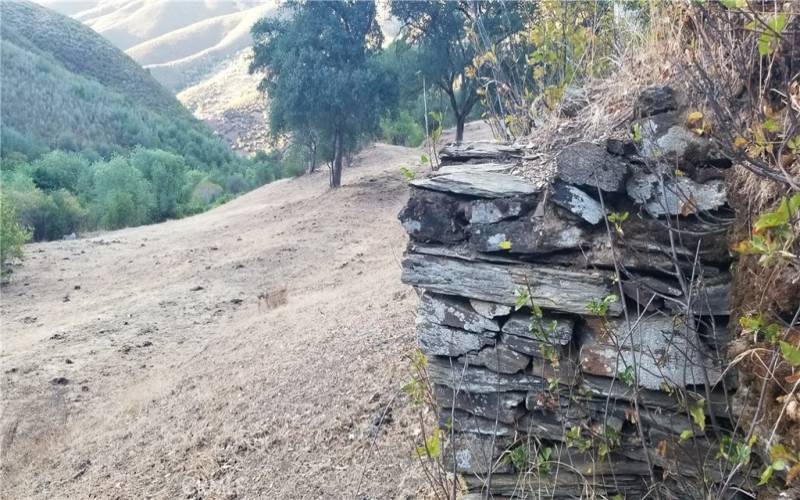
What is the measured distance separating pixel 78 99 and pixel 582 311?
141 feet

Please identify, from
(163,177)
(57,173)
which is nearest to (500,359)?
(163,177)

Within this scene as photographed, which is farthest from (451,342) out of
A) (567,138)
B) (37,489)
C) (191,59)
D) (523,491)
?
(191,59)

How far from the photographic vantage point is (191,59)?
8500cm

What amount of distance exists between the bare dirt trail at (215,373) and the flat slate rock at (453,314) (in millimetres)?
1391

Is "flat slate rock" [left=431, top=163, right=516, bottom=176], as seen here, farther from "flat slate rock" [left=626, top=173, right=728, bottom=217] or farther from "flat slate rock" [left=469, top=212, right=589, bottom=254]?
"flat slate rock" [left=626, top=173, right=728, bottom=217]

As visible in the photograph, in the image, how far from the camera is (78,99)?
3953 centimetres

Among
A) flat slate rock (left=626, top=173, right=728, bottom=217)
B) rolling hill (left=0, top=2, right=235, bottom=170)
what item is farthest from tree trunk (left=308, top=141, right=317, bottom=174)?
flat slate rock (left=626, top=173, right=728, bottom=217)

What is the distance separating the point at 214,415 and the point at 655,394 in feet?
15.0

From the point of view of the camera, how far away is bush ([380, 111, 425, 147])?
2780 centimetres

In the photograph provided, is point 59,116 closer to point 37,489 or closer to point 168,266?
point 168,266

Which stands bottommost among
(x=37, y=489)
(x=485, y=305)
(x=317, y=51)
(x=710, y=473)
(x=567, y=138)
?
(x=37, y=489)

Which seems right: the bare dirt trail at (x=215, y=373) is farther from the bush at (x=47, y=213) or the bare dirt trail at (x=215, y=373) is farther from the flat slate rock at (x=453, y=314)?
the bush at (x=47, y=213)

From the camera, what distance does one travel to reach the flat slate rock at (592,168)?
311 centimetres

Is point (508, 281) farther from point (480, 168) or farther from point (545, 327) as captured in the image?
point (480, 168)
